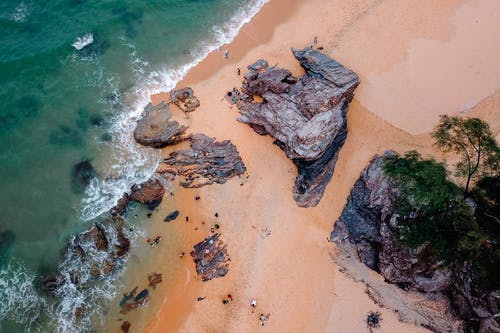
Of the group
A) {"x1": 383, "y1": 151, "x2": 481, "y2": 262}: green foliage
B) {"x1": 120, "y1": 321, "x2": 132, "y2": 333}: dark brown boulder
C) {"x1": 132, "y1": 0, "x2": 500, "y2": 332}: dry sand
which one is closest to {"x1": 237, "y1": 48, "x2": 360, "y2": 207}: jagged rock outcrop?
{"x1": 132, "y1": 0, "x2": 500, "y2": 332}: dry sand

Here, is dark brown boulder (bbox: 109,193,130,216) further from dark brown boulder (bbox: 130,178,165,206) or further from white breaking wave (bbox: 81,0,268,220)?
white breaking wave (bbox: 81,0,268,220)

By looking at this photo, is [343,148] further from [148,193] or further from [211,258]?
[148,193]

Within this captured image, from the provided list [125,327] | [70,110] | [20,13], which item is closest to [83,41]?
[20,13]

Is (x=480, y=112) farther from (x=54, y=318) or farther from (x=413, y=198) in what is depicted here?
(x=54, y=318)

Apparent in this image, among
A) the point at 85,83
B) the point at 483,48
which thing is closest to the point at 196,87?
the point at 85,83

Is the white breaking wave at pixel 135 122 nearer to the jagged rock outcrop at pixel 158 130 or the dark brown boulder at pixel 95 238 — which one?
the jagged rock outcrop at pixel 158 130

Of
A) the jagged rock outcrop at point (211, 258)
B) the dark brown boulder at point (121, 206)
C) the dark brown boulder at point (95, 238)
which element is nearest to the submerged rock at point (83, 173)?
the dark brown boulder at point (121, 206)
